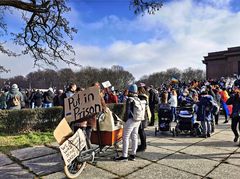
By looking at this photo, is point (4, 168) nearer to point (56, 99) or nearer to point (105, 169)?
point (105, 169)

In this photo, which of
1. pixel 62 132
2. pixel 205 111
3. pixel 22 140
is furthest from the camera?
pixel 205 111

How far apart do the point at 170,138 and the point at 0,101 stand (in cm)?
1130

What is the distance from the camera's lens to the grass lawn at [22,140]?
24.1 feet

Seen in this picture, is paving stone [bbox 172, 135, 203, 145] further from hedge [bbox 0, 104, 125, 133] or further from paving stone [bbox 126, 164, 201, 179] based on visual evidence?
hedge [bbox 0, 104, 125, 133]

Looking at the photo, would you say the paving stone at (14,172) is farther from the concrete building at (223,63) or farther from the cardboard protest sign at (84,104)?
the concrete building at (223,63)

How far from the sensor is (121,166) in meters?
5.42

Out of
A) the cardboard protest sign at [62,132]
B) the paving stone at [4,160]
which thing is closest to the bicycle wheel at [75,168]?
the cardboard protest sign at [62,132]

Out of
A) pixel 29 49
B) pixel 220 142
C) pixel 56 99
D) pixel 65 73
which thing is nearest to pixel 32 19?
pixel 29 49

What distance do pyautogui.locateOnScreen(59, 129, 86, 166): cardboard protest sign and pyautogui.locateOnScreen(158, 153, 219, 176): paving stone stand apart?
1.98 meters

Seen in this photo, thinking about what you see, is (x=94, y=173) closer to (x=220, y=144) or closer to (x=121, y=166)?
(x=121, y=166)

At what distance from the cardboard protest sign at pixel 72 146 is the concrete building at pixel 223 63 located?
44.8 meters

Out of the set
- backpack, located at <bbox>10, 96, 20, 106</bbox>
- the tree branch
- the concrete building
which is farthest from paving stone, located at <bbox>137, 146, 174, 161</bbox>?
the concrete building

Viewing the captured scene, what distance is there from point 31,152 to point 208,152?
4666 mm

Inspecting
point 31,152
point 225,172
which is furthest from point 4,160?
point 225,172
